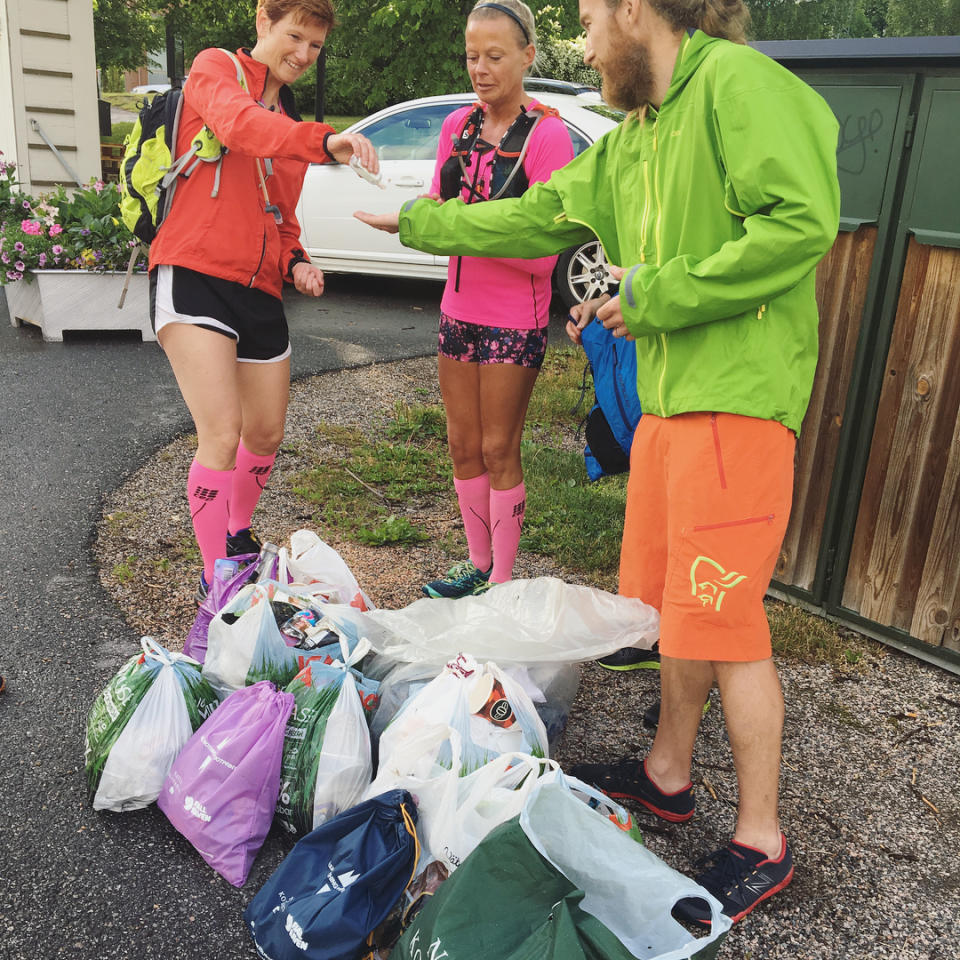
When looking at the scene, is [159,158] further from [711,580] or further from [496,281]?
[711,580]

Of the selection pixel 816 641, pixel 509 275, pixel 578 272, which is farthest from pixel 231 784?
pixel 578 272

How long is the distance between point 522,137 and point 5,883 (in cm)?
265

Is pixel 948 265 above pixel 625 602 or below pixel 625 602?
above

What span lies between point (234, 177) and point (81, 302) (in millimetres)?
4691

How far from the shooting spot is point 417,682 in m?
2.75

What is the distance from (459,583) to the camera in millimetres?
3832

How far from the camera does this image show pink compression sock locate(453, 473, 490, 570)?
3.74 m

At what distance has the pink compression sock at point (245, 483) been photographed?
3.74 metres

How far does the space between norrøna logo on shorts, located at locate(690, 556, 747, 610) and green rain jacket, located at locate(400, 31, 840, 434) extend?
1.18 feet

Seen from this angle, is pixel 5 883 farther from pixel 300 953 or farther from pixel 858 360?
pixel 858 360

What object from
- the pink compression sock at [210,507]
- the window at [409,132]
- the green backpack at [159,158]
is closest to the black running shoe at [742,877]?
the pink compression sock at [210,507]

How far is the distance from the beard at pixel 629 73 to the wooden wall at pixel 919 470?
A: 1.55 m

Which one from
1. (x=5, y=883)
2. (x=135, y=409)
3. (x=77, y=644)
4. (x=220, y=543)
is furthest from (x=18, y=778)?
(x=135, y=409)

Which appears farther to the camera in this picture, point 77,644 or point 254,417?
point 254,417
